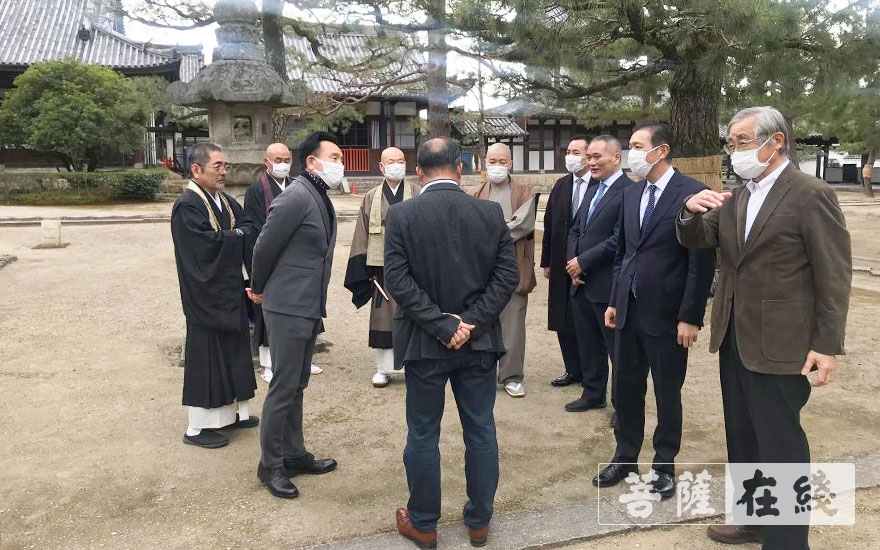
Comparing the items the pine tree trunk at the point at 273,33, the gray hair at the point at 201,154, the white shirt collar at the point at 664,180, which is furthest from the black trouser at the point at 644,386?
the pine tree trunk at the point at 273,33

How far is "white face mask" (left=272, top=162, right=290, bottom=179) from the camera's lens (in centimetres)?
519

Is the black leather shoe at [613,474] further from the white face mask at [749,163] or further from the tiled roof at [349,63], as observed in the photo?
the tiled roof at [349,63]

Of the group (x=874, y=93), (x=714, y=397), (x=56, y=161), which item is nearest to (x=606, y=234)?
(x=714, y=397)

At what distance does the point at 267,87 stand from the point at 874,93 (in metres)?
7.39

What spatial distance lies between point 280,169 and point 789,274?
371 centimetres

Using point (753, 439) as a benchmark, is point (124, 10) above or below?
above

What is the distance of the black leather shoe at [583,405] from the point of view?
185 inches

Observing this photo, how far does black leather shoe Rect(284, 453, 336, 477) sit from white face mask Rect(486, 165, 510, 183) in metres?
2.31

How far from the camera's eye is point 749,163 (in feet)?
8.79

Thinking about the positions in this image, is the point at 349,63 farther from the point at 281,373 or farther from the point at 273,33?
the point at 281,373

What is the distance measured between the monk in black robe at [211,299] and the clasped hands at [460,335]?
174 cm

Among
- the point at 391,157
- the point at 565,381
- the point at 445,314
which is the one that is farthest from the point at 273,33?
the point at 445,314

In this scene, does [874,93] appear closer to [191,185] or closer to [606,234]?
[606,234]

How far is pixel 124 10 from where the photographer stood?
1502 cm
